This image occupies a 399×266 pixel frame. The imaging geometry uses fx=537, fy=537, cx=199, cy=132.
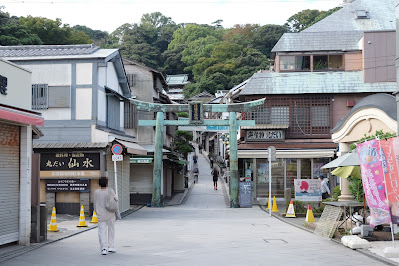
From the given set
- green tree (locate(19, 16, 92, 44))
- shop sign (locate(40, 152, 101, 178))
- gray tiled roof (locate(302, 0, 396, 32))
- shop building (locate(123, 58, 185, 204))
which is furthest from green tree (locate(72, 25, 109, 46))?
shop sign (locate(40, 152, 101, 178))

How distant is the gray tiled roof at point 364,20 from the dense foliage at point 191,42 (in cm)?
2924

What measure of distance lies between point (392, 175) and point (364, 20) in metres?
28.0

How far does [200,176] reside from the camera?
56.8 meters

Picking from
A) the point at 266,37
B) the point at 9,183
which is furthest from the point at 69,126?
the point at 266,37

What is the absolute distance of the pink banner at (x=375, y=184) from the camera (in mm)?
11953

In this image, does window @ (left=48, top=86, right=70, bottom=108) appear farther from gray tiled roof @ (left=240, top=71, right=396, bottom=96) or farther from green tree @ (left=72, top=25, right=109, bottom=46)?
green tree @ (left=72, top=25, right=109, bottom=46)

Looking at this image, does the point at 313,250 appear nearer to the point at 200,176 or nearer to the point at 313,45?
the point at 313,45

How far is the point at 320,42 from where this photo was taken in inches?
1300

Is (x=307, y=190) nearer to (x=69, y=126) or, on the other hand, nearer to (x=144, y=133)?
(x=69, y=126)

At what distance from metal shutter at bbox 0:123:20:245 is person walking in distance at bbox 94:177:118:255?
7.82 ft

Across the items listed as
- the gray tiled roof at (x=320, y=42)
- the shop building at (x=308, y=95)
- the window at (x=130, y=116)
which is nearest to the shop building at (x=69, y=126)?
the window at (x=130, y=116)

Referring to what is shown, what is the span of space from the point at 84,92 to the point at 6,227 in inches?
399

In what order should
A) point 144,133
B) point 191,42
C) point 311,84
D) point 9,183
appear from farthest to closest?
1. point 191,42
2. point 144,133
3. point 311,84
4. point 9,183

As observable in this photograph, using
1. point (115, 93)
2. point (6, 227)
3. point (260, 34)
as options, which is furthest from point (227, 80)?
point (6, 227)
